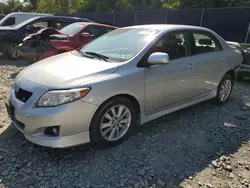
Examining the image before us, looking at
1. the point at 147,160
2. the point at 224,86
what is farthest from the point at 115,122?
the point at 224,86

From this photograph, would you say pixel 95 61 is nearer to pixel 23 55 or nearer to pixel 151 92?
pixel 151 92

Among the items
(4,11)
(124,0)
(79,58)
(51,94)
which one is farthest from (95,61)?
(4,11)

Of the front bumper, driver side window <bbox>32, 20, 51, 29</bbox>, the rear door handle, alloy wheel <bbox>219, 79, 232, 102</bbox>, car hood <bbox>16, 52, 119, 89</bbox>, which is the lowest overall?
alloy wheel <bbox>219, 79, 232, 102</bbox>

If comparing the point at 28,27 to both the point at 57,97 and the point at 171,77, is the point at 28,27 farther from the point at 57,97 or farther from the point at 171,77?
the point at 57,97

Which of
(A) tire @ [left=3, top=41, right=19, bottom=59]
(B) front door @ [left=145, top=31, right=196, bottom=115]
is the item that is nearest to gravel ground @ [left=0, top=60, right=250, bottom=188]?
(B) front door @ [left=145, top=31, right=196, bottom=115]

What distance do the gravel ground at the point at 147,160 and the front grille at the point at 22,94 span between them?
0.66m

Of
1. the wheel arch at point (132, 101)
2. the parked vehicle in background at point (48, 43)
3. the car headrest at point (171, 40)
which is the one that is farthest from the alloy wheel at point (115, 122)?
the parked vehicle in background at point (48, 43)

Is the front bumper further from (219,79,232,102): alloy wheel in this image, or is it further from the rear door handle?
(219,79,232,102): alloy wheel

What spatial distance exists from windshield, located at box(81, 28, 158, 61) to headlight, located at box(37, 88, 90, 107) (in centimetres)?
88

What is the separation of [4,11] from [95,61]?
176ft

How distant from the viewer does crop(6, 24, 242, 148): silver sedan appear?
2.60m

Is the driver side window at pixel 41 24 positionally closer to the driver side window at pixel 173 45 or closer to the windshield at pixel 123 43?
the windshield at pixel 123 43

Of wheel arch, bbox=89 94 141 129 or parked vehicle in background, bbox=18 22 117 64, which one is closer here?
wheel arch, bbox=89 94 141 129

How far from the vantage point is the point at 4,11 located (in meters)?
48.3
